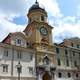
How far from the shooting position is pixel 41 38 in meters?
53.1

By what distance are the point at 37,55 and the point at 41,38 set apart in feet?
17.1

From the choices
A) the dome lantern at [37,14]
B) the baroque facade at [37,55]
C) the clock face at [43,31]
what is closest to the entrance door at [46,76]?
the baroque facade at [37,55]

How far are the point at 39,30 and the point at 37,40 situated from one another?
296 centimetres

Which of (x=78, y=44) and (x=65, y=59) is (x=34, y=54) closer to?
(x=65, y=59)

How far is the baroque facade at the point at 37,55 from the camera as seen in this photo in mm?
45250

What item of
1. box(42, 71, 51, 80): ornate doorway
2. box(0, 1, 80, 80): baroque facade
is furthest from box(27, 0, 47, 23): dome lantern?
box(42, 71, 51, 80): ornate doorway

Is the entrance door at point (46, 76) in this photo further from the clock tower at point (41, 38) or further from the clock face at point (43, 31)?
the clock face at point (43, 31)

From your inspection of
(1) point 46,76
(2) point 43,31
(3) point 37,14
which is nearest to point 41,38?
(2) point 43,31

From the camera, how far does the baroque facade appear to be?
45250 millimetres

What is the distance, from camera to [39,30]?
5322 cm

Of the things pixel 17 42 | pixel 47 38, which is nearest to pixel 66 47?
pixel 47 38

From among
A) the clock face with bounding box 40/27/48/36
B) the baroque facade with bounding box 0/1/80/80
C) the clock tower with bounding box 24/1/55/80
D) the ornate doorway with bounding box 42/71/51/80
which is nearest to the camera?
the baroque facade with bounding box 0/1/80/80

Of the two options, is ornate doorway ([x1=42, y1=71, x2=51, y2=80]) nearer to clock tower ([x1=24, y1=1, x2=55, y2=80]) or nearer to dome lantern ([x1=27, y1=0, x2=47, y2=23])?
clock tower ([x1=24, y1=1, x2=55, y2=80])

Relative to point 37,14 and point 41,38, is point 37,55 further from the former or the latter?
point 37,14
